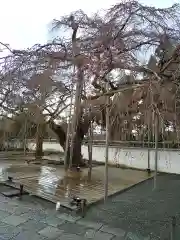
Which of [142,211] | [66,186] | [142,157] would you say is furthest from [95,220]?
[142,157]

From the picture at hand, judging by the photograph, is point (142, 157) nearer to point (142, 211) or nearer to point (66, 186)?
point (66, 186)

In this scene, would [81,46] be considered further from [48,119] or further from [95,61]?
[48,119]

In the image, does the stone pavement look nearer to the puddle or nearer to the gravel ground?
the gravel ground

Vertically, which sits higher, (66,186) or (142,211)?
(66,186)

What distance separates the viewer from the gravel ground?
3.80 m

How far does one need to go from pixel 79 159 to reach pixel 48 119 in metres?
1.97

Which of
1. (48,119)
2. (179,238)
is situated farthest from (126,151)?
(179,238)

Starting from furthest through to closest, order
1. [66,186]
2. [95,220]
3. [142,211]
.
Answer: [66,186]
[142,211]
[95,220]

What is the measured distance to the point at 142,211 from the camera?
460cm

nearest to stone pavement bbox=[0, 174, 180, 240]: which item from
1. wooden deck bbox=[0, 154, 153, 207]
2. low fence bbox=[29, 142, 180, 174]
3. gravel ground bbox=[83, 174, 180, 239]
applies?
gravel ground bbox=[83, 174, 180, 239]

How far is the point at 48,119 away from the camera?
1009 centimetres

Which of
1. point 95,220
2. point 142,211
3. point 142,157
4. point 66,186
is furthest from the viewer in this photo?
point 142,157

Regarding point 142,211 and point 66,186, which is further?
point 66,186

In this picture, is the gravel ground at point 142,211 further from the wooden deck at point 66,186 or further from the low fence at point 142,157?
the low fence at point 142,157
